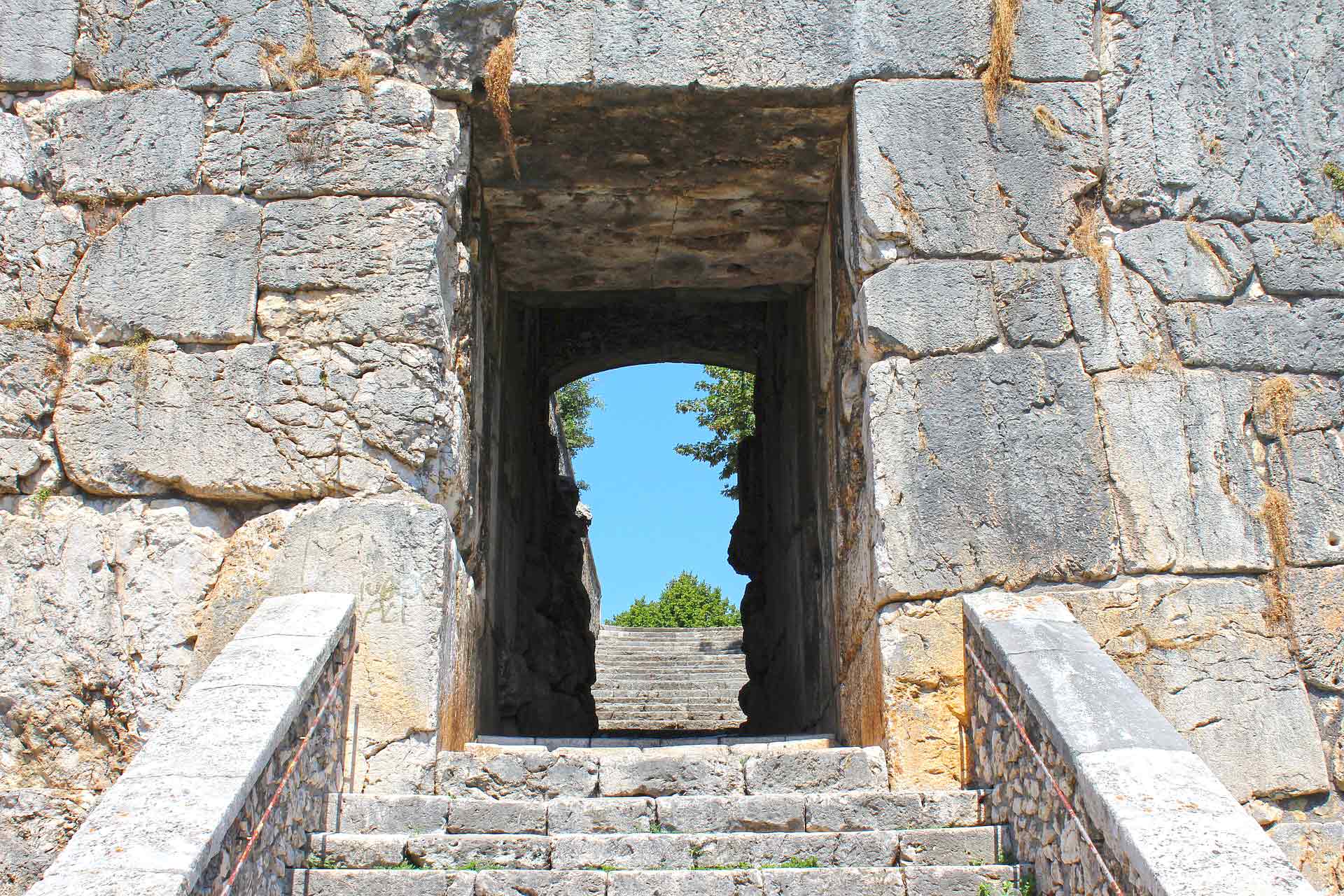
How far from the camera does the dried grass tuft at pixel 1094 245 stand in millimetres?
4977

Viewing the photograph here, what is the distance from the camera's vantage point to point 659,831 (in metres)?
4.15

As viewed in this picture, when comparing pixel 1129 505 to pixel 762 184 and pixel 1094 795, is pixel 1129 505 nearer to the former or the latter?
pixel 1094 795

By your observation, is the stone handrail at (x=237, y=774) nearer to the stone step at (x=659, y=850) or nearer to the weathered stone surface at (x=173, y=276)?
the stone step at (x=659, y=850)

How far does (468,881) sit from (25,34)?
400 centimetres

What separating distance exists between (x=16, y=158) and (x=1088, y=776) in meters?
4.67

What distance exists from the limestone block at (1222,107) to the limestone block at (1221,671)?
5.32 feet

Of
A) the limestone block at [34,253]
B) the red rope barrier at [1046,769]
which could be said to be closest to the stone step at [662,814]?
the red rope barrier at [1046,769]

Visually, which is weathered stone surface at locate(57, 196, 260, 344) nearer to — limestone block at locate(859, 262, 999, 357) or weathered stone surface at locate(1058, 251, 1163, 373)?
limestone block at locate(859, 262, 999, 357)

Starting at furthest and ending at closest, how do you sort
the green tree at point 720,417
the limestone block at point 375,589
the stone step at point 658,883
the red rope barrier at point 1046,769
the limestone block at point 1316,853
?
the green tree at point 720,417
the limestone block at point 375,589
the limestone block at point 1316,853
the stone step at point 658,883
the red rope barrier at point 1046,769

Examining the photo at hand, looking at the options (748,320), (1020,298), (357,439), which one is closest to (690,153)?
(1020,298)

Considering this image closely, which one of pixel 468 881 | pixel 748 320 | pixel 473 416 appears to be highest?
pixel 748 320

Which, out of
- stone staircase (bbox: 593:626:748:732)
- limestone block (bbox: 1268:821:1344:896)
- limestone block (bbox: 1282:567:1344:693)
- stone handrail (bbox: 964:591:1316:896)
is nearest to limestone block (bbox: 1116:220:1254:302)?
limestone block (bbox: 1282:567:1344:693)

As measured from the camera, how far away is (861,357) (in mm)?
5086

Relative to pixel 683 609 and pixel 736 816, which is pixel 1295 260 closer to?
pixel 736 816
